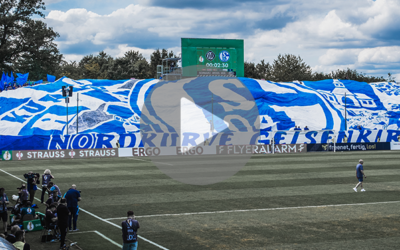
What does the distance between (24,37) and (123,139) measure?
49240mm

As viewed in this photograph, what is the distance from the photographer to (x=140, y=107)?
72.1m

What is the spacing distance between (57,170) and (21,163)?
8.18m

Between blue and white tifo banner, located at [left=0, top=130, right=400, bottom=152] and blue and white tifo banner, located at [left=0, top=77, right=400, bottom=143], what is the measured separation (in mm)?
1390

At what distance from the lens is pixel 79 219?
58.1 feet

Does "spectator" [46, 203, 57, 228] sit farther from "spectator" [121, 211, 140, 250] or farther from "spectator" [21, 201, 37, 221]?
"spectator" [121, 211, 140, 250]

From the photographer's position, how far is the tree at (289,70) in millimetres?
121375

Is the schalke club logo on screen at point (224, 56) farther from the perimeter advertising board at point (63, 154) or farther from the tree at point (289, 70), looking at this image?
the tree at point (289, 70)

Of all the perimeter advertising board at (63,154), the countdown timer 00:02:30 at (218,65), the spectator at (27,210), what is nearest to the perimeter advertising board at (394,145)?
the countdown timer 00:02:30 at (218,65)

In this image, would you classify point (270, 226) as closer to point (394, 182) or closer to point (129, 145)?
point (394, 182)

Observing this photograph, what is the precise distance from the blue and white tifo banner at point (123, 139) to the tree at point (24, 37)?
142 ft

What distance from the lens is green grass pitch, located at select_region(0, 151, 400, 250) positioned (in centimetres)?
1407

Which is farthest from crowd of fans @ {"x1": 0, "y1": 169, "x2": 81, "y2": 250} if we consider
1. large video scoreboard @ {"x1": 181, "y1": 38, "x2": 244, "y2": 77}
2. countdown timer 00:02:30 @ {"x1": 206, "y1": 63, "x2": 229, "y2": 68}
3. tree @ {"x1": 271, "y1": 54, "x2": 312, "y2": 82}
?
tree @ {"x1": 271, "y1": 54, "x2": 312, "y2": 82}

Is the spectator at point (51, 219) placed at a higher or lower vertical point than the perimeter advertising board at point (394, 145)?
lower

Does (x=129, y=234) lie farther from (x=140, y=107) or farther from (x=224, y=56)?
(x=140, y=107)
